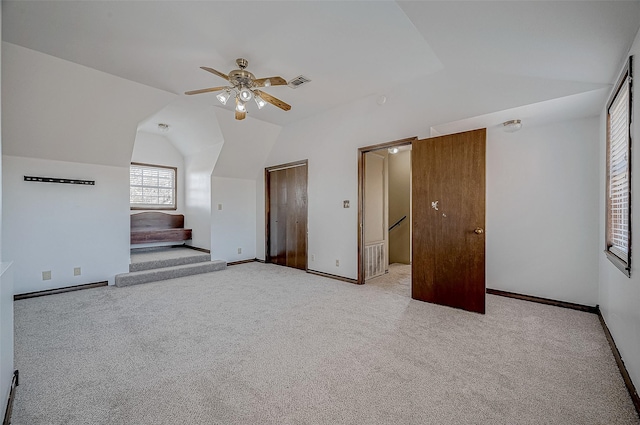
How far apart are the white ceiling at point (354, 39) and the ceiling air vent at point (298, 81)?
3.3 inches

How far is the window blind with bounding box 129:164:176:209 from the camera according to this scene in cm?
612

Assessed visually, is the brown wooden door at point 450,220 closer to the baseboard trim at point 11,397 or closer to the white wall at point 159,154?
the baseboard trim at point 11,397

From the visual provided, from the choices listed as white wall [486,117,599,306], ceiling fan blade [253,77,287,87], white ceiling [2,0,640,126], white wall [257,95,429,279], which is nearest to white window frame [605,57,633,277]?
white ceiling [2,0,640,126]

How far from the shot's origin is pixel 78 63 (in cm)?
313

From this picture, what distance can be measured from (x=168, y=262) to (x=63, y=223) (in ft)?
5.22

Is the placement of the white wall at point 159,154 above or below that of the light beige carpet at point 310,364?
above

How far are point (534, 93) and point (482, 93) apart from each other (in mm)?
464

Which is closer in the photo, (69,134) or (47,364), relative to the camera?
(47,364)

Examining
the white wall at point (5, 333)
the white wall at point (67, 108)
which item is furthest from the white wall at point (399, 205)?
the white wall at point (5, 333)

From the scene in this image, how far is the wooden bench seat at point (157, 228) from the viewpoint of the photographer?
5.79 metres

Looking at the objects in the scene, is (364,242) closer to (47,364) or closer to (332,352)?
(332,352)

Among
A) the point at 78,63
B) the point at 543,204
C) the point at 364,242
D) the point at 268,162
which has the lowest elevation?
the point at 364,242

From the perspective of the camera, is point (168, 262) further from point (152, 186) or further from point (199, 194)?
point (152, 186)

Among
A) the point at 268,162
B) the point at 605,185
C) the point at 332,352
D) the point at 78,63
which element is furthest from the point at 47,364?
the point at 605,185
